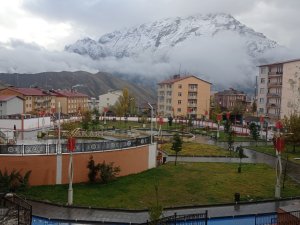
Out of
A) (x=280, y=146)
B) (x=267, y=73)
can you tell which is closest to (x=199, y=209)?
(x=280, y=146)

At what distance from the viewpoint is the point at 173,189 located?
25.8 m

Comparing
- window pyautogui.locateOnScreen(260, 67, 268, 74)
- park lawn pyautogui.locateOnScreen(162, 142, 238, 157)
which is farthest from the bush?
window pyautogui.locateOnScreen(260, 67, 268, 74)

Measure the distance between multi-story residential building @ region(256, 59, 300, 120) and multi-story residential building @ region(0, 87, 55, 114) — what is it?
4765 centimetres

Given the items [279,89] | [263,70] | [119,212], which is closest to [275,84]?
[279,89]

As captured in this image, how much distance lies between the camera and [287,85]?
78.4 metres

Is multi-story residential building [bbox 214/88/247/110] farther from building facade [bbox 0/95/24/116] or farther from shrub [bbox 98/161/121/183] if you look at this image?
shrub [bbox 98/161/121/183]

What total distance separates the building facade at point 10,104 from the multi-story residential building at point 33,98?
6.60ft

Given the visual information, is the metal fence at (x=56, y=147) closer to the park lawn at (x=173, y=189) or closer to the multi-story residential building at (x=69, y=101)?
the park lawn at (x=173, y=189)

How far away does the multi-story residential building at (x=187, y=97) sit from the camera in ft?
332

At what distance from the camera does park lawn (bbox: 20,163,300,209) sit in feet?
74.5

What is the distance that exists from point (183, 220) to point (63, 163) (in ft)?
33.2

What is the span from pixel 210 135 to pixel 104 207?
43.5 m

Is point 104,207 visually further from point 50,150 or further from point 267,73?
point 267,73

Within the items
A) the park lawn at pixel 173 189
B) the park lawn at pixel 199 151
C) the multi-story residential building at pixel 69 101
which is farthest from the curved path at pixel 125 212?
the multi-story residential building at pixel 69 101
